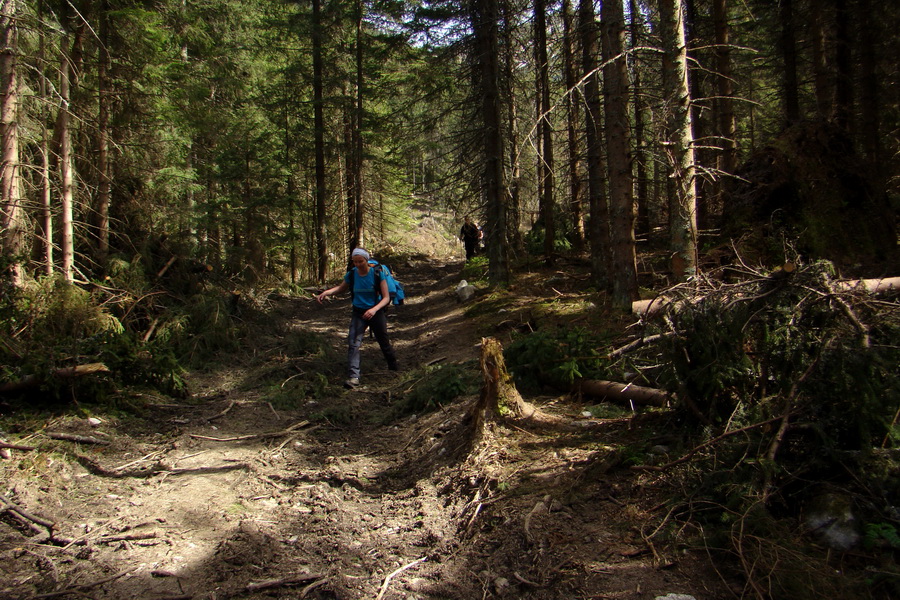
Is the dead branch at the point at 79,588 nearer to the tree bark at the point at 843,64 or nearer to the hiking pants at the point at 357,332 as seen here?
the hiking pants at the point at 357,332

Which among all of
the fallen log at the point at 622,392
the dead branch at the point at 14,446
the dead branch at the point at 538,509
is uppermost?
the fallen log at the point at 622,392

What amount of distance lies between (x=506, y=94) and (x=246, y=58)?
1339cm

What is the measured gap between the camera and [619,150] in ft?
27.6

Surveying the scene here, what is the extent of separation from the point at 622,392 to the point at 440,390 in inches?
90.1

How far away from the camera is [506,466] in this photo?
14.5 ft

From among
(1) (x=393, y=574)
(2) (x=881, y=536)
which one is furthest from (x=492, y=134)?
(2) (x=881, y=536)

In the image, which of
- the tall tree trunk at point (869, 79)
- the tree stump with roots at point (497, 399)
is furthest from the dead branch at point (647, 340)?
the tall tree trunk at point (869, 79)

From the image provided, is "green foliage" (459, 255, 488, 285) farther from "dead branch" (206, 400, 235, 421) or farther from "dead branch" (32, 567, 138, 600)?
"dead branch" (32, 567, 138, 600)

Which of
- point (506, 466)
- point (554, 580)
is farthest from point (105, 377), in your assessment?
point (554, 580)

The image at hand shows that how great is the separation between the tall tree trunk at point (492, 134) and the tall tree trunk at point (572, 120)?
6.17 feet

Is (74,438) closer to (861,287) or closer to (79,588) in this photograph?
(79,588)

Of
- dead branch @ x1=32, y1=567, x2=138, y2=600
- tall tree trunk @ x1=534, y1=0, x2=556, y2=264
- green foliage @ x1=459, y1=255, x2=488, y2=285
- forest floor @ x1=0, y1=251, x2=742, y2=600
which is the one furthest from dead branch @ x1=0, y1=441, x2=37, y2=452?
green foliage @ x1=459, y1=255, x2=488, y2=285

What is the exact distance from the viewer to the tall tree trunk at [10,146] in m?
6.40

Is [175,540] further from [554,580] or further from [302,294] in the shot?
[302,294]
